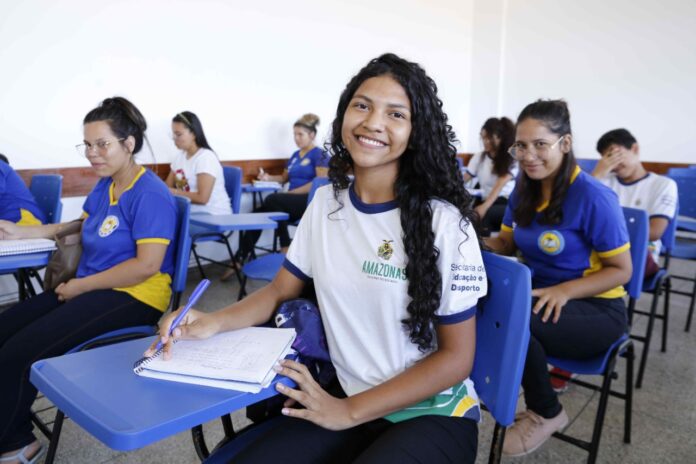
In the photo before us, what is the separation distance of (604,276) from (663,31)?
4.80 m

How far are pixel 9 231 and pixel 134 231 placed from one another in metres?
0.68

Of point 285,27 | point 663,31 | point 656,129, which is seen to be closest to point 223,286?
point 285,27

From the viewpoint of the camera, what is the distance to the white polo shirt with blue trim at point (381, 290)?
99 centimetres

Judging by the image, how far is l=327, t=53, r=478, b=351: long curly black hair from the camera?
0.98 metres

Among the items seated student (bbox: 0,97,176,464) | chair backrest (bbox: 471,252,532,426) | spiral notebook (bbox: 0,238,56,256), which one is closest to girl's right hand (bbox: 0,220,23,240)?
seated student (bbox: 0,97,176,464)

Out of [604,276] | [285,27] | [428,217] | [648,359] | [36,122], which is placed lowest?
[648,359]

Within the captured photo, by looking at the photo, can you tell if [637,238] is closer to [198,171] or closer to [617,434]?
[617,434]

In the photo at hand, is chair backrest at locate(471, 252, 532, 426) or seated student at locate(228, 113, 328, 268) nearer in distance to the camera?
chair backrest at locate(471, 252, 532, 426)

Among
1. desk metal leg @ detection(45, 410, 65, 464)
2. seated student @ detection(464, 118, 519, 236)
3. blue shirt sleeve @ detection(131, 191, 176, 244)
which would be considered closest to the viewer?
desk metal leg @ detection(45, 410, 65, 464)

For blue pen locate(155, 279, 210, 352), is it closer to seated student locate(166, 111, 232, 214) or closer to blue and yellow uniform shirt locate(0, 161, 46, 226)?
blue and yellow uniform shirt locate(0, 161, 46, 226)

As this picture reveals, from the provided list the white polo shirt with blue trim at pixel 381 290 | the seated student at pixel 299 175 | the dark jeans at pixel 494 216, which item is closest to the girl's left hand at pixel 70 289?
the white polo shirt with blue trim at pixel 381 290

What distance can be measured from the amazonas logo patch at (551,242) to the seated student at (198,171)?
2.42 metres

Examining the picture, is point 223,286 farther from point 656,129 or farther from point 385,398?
point 656,129

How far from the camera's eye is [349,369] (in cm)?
108
